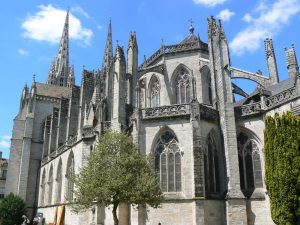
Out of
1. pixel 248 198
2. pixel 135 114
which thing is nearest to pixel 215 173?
pixel 248 198

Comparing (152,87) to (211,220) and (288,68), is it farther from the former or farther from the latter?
(211,220)

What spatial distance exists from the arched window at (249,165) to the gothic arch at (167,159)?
405 cm

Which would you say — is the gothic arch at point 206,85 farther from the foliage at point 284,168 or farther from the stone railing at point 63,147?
the stone railing at point 63,147

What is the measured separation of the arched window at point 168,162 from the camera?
18734 millimetres

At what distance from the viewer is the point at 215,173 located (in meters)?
19.3

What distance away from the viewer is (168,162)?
1919 cm

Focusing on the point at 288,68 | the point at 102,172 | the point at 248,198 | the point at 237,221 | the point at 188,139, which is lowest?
the point at 237,221

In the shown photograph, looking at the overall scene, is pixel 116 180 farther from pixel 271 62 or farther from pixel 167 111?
pixel 271 62

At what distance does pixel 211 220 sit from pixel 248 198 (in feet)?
8.45

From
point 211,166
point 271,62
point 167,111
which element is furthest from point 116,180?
point 271,62

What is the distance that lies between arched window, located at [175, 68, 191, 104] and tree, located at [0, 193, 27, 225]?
65.1 ft

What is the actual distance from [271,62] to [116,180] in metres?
16.9

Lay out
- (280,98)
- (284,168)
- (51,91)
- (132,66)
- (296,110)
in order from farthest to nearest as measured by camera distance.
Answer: (51,91) < (132,66) < (280,98) < (296,110) < (284,168)

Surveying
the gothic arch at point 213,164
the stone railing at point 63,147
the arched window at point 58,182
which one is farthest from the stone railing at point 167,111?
the arched window at point 58,182
